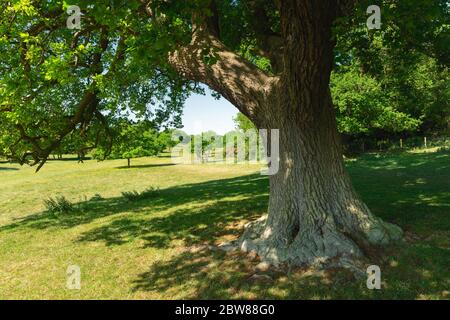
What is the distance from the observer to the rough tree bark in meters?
A: 6.99

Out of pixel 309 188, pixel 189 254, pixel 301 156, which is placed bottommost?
pixel 189 254

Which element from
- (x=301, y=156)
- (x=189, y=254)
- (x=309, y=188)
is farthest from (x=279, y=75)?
(x=189, y=254)

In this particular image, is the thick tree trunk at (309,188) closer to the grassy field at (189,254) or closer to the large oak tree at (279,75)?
the large oak tree at (279,75)

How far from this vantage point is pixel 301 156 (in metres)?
7.78

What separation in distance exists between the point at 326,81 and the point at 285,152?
1779 mm

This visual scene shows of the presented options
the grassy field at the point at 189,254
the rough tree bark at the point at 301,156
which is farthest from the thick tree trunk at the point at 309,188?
the grassy field at the point at 189,254

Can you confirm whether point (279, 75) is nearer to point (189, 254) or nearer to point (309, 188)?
point (309, 188)

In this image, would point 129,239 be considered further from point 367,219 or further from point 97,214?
point 367,219

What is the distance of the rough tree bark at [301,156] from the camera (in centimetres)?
699

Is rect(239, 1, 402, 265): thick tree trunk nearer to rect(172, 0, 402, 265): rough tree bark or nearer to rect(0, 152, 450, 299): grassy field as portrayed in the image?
rect(172, 0, 402, 265): rough tree bark

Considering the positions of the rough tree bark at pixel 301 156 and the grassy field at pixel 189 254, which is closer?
the grassy field at pixel 189 254

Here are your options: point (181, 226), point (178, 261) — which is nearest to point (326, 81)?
point (178, 261)

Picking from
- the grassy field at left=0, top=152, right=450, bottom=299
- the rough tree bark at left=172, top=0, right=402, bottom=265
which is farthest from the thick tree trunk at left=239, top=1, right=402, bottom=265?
the grassy field at left=0, top=152, right=450, bottom=299

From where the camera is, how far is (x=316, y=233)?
748 centimetres
